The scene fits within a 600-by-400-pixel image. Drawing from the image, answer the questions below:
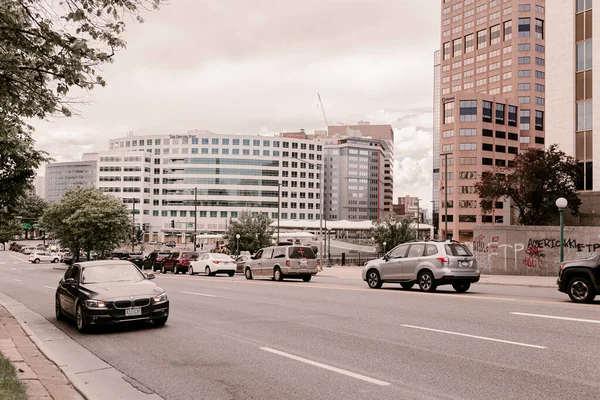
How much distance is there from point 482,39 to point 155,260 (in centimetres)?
10894

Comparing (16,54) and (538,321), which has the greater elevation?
(16,54)

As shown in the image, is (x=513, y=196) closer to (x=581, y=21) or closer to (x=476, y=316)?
(x=581, y=21)

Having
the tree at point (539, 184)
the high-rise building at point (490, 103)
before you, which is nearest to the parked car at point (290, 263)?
the tree at point (539, 184)

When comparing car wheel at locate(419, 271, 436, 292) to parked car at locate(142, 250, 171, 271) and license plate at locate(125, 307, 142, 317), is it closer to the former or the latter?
license plate at locate(125, 307, 142, 317)

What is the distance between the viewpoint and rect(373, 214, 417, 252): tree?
60.1 meters

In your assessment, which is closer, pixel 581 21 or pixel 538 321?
pixel 538 321

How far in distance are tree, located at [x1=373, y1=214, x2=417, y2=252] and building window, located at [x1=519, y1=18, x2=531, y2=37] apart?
84.0m

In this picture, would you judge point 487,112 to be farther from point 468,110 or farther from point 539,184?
point 539,184

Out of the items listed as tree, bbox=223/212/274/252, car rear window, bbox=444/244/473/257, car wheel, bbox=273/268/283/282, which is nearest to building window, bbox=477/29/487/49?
tree, bbox=223/212/274/252

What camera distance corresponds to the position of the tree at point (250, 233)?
62638 mm

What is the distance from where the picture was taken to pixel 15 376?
23.9ft

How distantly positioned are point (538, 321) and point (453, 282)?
7.36 metres

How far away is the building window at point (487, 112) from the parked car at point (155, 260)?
9144 centimetres

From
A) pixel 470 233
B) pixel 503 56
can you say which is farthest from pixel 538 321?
pixel 503 56
